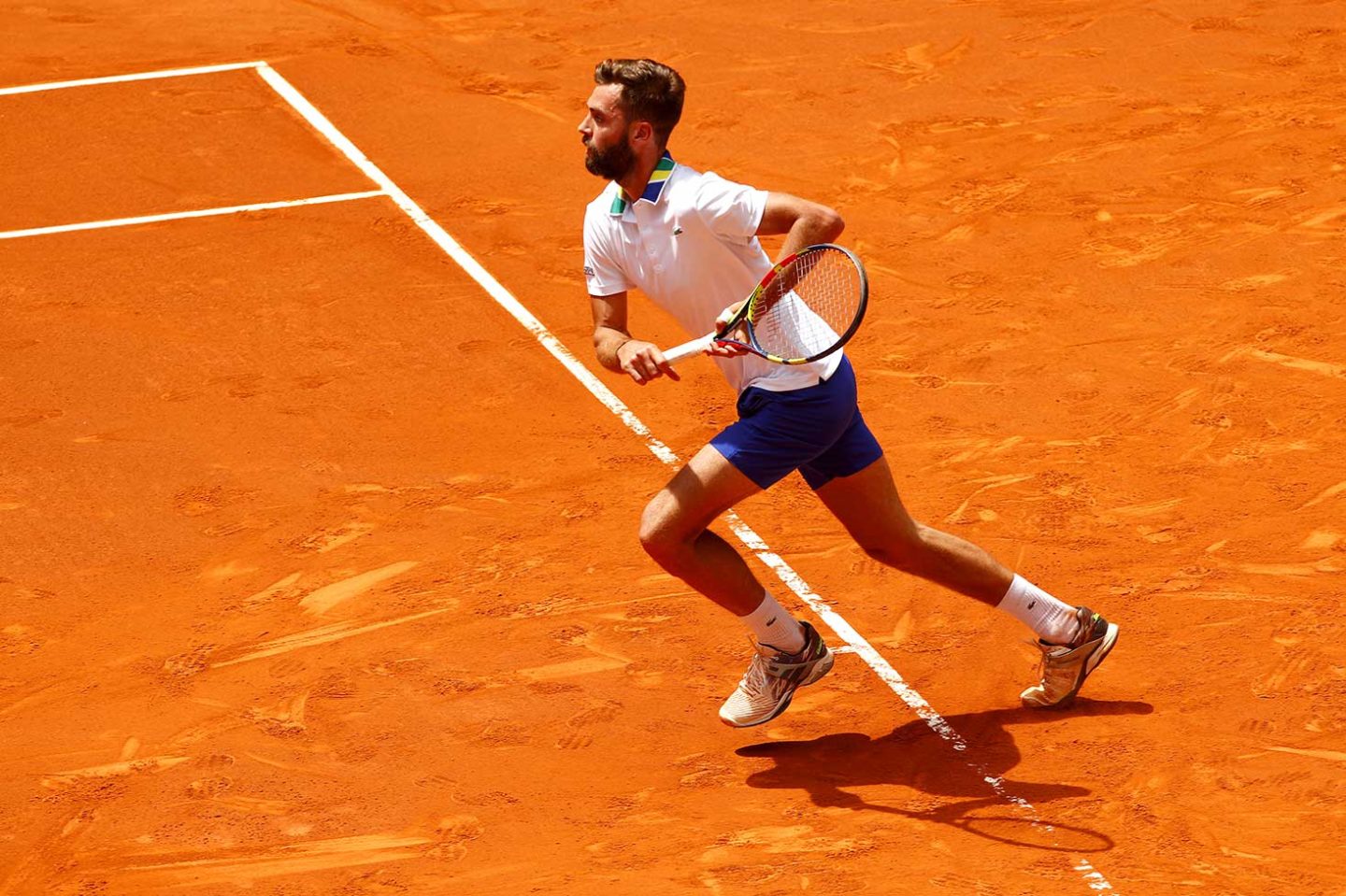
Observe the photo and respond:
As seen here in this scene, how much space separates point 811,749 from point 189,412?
4078 millimetres

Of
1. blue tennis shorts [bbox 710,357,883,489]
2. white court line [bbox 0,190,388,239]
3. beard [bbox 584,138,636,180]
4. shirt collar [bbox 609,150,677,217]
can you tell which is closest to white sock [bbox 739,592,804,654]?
blue tennis shorts [bbox 710,357,883,489]

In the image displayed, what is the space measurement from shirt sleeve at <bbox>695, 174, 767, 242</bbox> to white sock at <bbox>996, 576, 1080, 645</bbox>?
1.51 meters

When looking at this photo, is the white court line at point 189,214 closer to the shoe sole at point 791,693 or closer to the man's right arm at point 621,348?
the man's right arm at point 621,348

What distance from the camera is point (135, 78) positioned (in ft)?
41.1

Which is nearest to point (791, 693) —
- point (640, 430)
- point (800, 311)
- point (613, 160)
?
point (800, 311)

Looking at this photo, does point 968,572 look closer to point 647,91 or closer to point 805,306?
point 805,306

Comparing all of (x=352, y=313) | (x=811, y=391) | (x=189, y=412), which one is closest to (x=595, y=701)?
(x=811, y=391)

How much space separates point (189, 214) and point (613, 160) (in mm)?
5952

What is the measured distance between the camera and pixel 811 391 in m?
5.25

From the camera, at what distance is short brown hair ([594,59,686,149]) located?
520cm

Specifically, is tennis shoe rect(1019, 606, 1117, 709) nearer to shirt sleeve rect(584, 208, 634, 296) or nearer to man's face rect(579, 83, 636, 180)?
shirt sleeve rect(584, 208, 634, 296)

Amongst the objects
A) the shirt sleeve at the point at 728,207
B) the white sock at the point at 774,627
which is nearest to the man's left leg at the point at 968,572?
the white sock at the point at 774,627

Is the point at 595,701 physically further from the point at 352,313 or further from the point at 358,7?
the point at 358,7

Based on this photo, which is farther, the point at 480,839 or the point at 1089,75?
the point at 1089,75
